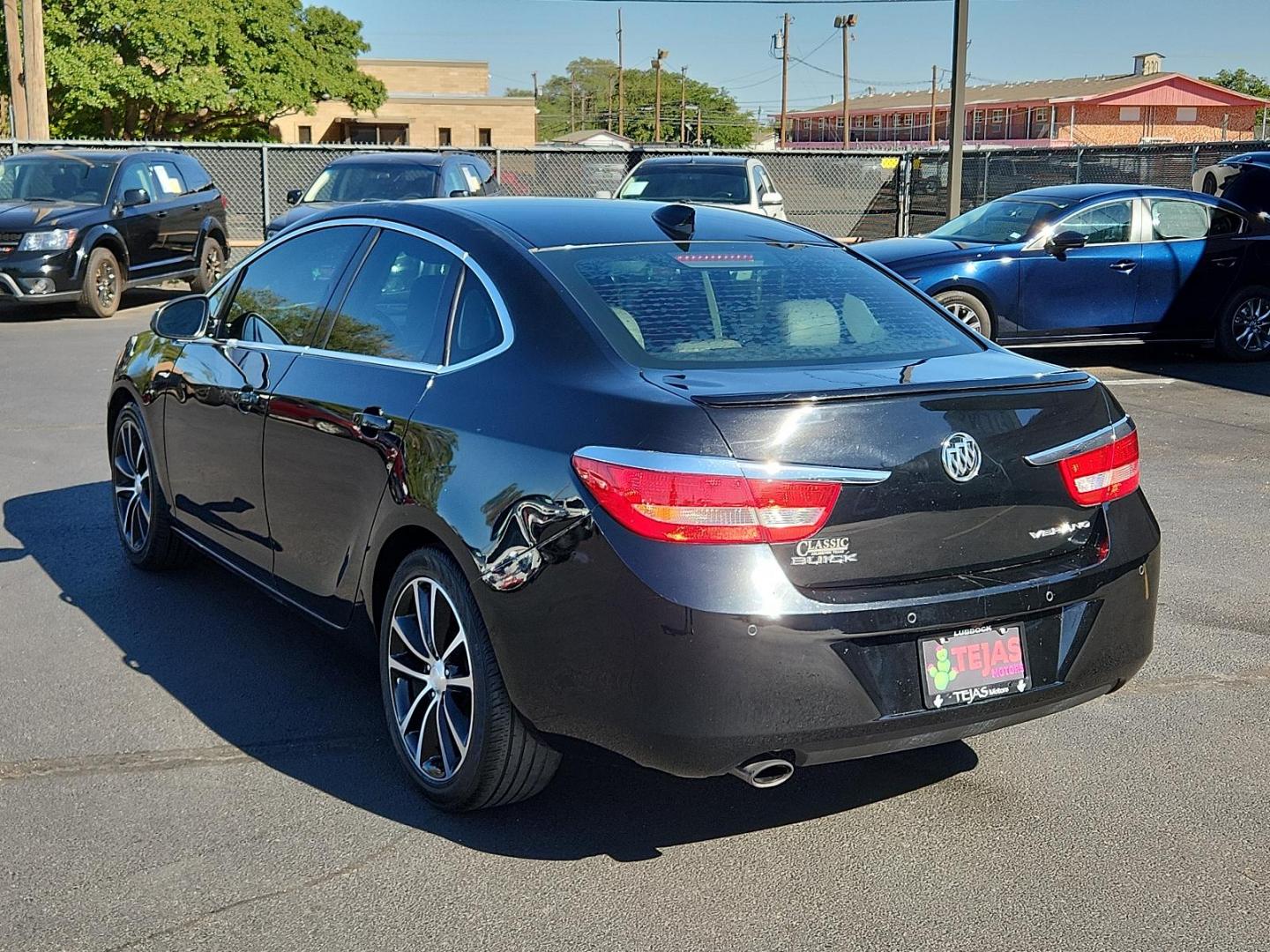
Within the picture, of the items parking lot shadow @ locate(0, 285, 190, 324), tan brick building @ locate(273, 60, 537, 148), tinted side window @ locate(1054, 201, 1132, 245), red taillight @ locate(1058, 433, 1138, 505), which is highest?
tan brick building @ locate(273, 60, 537, 148)

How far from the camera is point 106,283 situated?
16250 millimetres

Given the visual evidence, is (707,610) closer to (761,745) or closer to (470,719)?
(761,745)

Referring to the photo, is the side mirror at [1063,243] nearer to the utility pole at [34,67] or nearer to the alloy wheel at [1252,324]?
the alloy wheel at [1252,324]

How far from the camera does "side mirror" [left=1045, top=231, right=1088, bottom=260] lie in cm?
1255

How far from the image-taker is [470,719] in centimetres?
378

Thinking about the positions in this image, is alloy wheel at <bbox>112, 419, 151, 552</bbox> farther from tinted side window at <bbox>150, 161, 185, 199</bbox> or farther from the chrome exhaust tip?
tinted side window at <bbox>150, 161, 185, 199</bbox>

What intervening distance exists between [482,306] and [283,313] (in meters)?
1.30

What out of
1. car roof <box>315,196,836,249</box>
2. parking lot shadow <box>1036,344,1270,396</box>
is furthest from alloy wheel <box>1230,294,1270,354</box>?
car roof <box>315,196,836,249</box>

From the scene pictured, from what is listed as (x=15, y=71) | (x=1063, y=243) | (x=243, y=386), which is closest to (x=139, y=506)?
(x=243, y=386)

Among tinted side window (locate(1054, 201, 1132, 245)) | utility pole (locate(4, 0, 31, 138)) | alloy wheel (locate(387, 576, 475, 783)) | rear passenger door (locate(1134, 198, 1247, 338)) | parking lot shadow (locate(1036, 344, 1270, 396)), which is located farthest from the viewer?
utility pole (locate(4, 0, 31, 138))

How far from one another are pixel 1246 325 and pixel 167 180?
1241 cm

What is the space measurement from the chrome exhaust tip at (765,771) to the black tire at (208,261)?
1618 centimetres

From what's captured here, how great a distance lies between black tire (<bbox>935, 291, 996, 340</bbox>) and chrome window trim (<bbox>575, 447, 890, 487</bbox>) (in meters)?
9.46

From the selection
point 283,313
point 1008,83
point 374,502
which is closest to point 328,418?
point 374,502
